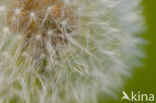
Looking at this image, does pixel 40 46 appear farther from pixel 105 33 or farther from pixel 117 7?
pixel 117 7

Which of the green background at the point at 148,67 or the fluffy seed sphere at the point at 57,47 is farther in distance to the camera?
the green background at the point at 148,67

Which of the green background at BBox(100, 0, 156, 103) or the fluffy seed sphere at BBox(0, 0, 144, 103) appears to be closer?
the fluffy seed sphere at BBox(0, 0, 144, 103)

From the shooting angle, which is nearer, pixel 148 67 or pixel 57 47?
pixel 57 47

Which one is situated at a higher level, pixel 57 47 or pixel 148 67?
pixel 57 47

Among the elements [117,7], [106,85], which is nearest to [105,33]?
[117,7]
